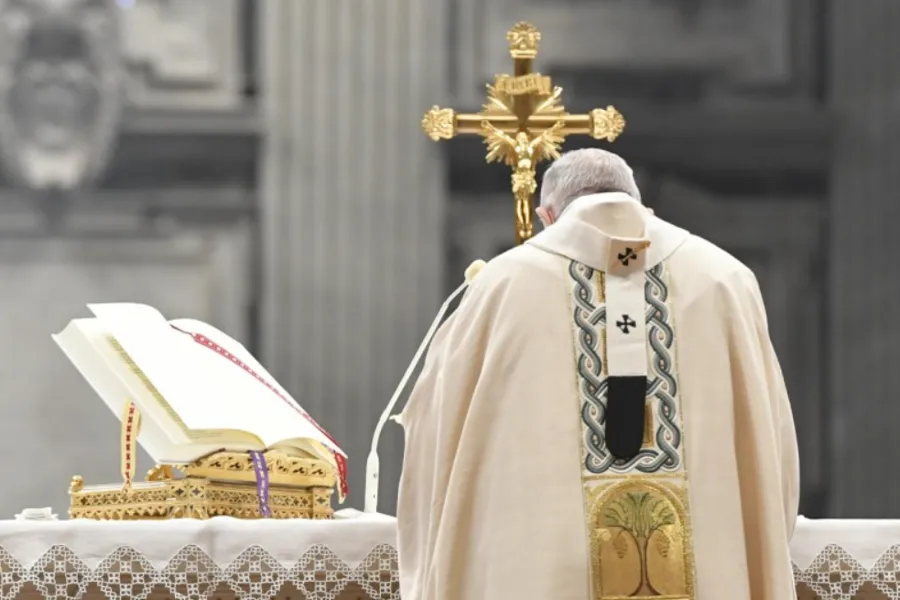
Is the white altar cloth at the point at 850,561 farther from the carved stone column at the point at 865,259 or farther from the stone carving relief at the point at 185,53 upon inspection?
the stone carving relief at the point at 185,53

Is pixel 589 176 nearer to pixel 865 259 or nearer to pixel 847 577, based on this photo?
pixel 847 577

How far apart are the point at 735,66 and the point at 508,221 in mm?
1102

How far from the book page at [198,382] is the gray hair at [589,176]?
801 mm

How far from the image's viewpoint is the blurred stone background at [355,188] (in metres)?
7.44

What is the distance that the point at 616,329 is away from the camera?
395 cm

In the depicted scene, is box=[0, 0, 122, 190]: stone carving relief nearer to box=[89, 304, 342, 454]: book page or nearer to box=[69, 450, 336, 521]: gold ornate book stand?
box=[89, 304, 342, 454]: book page

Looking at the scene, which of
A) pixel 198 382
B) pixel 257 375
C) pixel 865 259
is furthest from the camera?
pixel 865 259

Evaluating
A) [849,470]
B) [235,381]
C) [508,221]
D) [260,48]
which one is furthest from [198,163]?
[235,381]

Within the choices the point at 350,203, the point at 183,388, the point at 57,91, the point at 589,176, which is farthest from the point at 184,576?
the point at 57,91

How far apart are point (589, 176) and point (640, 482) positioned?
0.65 meters

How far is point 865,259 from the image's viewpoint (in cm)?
763

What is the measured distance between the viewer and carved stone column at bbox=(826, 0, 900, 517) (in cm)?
750

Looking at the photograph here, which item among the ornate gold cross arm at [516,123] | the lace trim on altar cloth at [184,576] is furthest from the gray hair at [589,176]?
the lace trim on altar cloth at [184,576]

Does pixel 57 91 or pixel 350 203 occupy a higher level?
pixel 57 91
